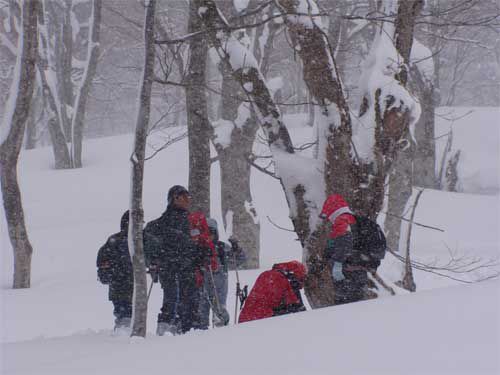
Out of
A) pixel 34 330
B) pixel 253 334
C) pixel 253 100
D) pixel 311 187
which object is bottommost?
pixel 34 330

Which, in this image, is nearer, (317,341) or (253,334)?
(317,341)

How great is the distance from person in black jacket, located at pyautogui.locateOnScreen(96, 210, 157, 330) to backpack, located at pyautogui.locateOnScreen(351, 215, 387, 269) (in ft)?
6.55

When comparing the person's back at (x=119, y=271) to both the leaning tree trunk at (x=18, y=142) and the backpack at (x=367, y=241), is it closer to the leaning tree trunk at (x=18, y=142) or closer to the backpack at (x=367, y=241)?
the backpack at (x=367, y=241)

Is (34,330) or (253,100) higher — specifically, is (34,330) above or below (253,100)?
below

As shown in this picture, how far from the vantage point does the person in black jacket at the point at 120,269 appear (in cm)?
604

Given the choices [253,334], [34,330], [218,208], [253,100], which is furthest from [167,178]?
[253,334]

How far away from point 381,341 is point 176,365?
998mm

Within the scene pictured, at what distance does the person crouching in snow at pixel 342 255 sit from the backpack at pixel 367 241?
0.07 metres

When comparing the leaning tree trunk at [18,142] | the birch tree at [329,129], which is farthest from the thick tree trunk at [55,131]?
the birch tree at [329,129]

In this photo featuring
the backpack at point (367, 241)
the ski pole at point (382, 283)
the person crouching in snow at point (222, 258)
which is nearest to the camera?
the backpack at point (367, 241)

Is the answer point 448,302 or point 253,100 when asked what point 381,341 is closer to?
point 448,302

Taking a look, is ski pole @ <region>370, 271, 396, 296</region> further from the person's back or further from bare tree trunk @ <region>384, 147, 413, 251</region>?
bare tree trunk @ <region>384, 147, 413, 251</region>

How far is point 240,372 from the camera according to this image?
2793 millimetres

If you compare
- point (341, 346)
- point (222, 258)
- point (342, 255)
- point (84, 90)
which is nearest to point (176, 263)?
point (222, 258)
